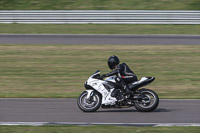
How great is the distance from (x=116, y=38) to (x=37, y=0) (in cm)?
1194

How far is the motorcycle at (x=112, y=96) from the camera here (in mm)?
9758

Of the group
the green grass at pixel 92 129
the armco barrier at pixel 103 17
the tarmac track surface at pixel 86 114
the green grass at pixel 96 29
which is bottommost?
the green grass at pixel 92 129

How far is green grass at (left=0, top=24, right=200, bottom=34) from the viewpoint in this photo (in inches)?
960

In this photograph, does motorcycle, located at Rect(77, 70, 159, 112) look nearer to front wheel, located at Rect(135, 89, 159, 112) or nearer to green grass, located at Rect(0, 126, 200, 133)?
front wheel, located at Rect(135, 89, 159, 112)

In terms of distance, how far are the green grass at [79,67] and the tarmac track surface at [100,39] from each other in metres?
0.89

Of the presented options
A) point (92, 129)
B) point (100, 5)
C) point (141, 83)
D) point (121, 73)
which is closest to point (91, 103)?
point (121, 73)

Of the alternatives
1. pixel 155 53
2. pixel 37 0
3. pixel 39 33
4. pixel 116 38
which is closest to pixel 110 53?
pixel 155 53

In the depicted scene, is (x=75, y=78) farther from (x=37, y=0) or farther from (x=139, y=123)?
(x=37, y=0)

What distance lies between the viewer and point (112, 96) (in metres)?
9.88

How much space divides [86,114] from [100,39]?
12.7 m

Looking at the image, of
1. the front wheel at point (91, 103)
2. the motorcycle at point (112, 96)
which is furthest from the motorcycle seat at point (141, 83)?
the front wheel at point (91, 103)

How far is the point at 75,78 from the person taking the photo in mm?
14852

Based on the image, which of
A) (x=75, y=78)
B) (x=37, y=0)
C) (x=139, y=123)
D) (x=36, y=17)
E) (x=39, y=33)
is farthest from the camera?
(x=37, y=0)

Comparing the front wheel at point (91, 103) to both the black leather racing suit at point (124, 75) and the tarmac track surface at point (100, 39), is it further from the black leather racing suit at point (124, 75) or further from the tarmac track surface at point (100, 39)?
the tarmac track surface at point (100, 39)
